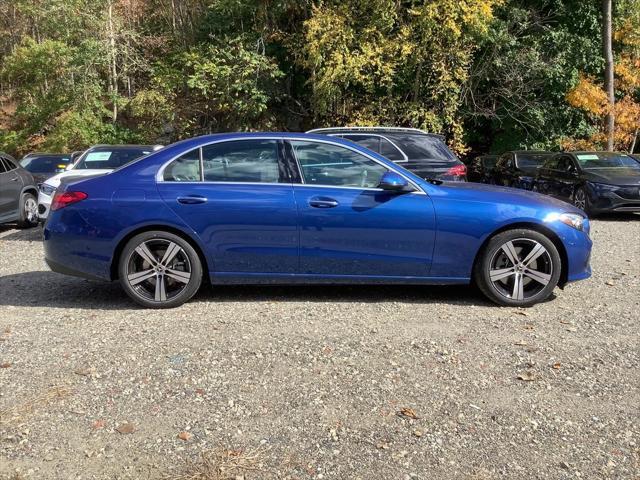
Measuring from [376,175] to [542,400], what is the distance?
255 centimetres

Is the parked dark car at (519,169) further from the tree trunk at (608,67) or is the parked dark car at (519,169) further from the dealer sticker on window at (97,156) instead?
the dealer sticker on window at (97,156)

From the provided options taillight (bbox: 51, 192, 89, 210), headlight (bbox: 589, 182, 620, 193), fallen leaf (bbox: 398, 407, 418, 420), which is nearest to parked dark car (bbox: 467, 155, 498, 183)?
headlight (bbox: 589, 182, 620, 193)

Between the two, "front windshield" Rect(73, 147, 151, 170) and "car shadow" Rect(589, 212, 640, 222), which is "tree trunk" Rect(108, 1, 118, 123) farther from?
"car shadow" Rect(589, 212, 640, 222)

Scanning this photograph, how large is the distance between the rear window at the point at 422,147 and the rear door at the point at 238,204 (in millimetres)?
4075

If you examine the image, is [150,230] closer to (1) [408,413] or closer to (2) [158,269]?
(2) [158,269]

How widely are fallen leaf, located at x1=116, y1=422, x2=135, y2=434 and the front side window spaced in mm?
2782

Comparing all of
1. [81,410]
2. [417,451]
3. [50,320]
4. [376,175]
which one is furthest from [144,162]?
[417,451]

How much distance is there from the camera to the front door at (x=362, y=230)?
5.27m

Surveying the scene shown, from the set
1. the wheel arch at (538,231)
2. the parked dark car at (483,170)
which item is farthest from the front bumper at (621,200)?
the wheel arch at (538,231)

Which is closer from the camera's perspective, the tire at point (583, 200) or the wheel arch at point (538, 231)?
the wheel arch at point (538, 231)

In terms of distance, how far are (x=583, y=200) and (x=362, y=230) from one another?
8.83 metres

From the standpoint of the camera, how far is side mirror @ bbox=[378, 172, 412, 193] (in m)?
5.25

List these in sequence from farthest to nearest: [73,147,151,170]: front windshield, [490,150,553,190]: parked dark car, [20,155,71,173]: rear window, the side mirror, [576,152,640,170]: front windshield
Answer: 1. [20,155,71,173]: rear window
2. [490,150,553,190]: parked dark car
3. [576,152,640,170]: front windshield
4. [73,147,151,170]: front windshield
5. the side mirror

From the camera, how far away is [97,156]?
35.3 ft
